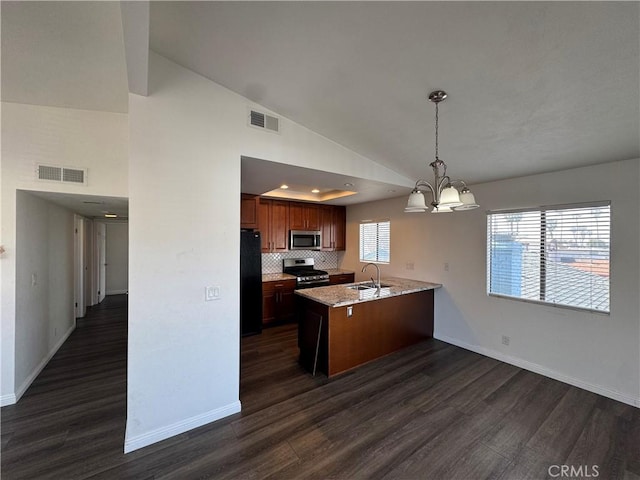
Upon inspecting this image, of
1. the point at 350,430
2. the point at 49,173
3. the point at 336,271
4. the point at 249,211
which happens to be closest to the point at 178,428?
Answer: the point at 350,430

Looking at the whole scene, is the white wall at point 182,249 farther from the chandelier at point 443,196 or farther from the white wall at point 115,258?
the white wall at point 115,258

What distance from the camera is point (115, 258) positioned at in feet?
24.8

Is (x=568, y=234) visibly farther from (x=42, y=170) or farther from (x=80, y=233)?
(x=80, y=233)

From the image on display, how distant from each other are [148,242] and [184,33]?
4.99 ft

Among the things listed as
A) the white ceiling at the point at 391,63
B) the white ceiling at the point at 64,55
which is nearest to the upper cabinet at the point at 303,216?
the white ceiling at the point at 391,63

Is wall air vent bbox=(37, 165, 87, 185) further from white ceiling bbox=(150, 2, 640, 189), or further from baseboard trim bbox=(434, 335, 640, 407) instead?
baseboard trim bbox=(434, 335, 640, 407)

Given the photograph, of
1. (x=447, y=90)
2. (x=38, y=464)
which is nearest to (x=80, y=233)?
Result: (x=38, y=464)

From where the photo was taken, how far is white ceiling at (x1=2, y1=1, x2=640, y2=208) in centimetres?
143

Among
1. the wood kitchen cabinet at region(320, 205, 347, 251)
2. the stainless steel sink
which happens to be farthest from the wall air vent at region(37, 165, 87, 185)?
the wood kitchen cabinet at region(320, 205, 347, 251)

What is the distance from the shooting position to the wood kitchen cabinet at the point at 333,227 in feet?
18.4

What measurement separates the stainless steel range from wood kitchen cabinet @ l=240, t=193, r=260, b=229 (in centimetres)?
129

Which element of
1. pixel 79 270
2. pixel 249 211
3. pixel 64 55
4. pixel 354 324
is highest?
pixel 64 55

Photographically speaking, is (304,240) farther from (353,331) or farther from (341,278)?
(353,331)

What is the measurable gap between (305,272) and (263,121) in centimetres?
327
